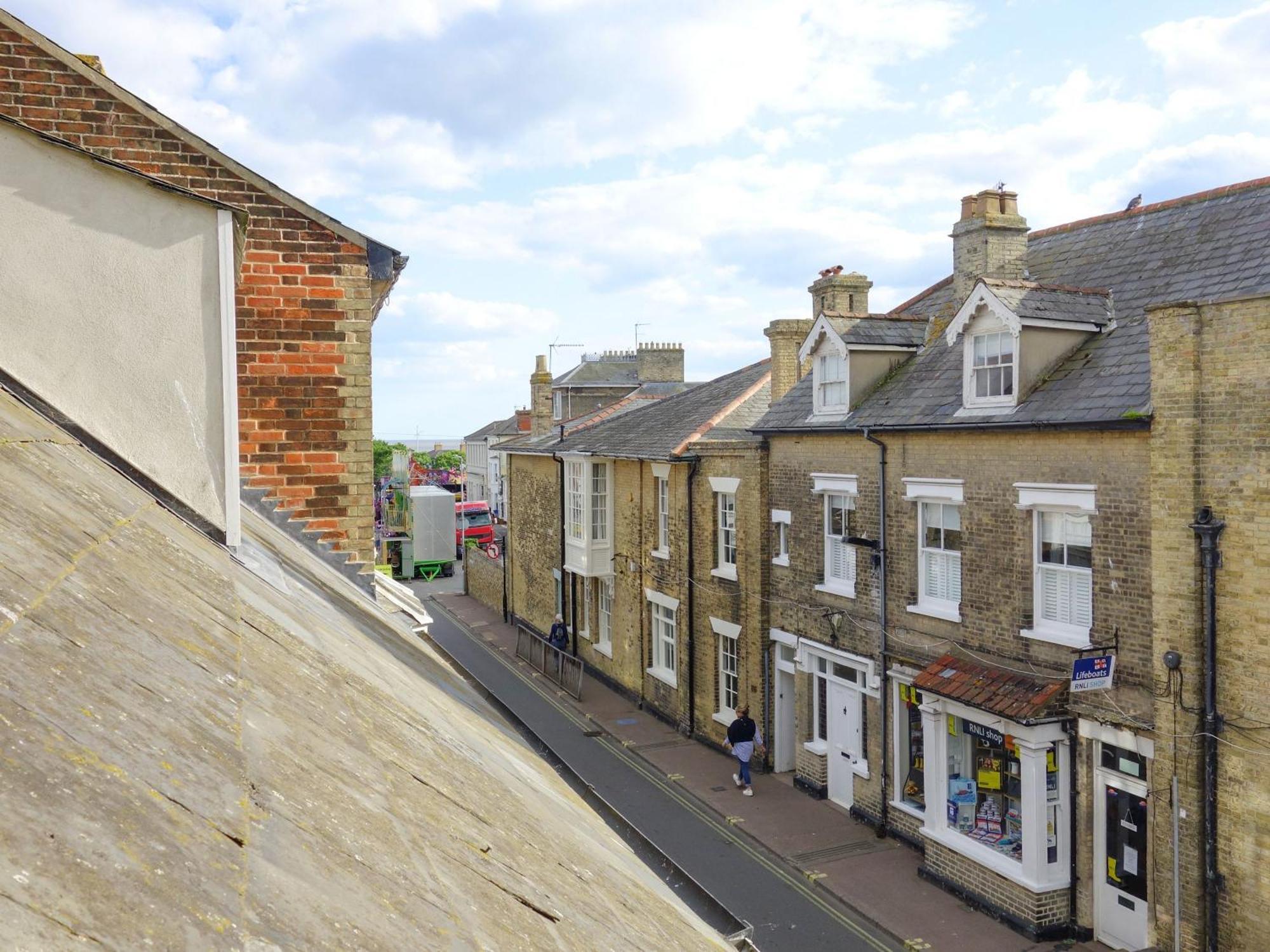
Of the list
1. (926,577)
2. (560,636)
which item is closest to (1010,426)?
(926,577)

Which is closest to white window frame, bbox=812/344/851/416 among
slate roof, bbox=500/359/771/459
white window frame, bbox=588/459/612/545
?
slate roof, bbox=500/359/771/459

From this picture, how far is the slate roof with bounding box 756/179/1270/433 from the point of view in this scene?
45.1 ft

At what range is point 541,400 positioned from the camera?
44.7 m

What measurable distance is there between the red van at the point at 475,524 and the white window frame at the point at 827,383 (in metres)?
43.6

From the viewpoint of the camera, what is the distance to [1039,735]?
13.9m

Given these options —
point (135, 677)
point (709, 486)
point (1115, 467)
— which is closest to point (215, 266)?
point (135, 677)

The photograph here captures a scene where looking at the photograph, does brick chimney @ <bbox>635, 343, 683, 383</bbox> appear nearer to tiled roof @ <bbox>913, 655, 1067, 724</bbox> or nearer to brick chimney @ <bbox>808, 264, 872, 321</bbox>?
brick chimney @ <bbox>808, 264, 872, 321</bbox>

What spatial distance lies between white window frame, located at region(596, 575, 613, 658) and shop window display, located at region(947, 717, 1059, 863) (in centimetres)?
1474

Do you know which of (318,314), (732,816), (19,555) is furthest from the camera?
(732,816)

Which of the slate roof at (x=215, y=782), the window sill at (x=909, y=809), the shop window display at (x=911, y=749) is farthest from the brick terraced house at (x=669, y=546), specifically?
the slate roof at (x=215, y=782)

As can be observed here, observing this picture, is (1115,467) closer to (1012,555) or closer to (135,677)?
(1012,555)

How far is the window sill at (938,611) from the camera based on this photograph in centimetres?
1614

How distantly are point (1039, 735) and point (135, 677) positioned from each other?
14022 millimetres

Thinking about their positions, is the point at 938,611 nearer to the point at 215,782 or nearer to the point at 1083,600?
the point at 1083,600
